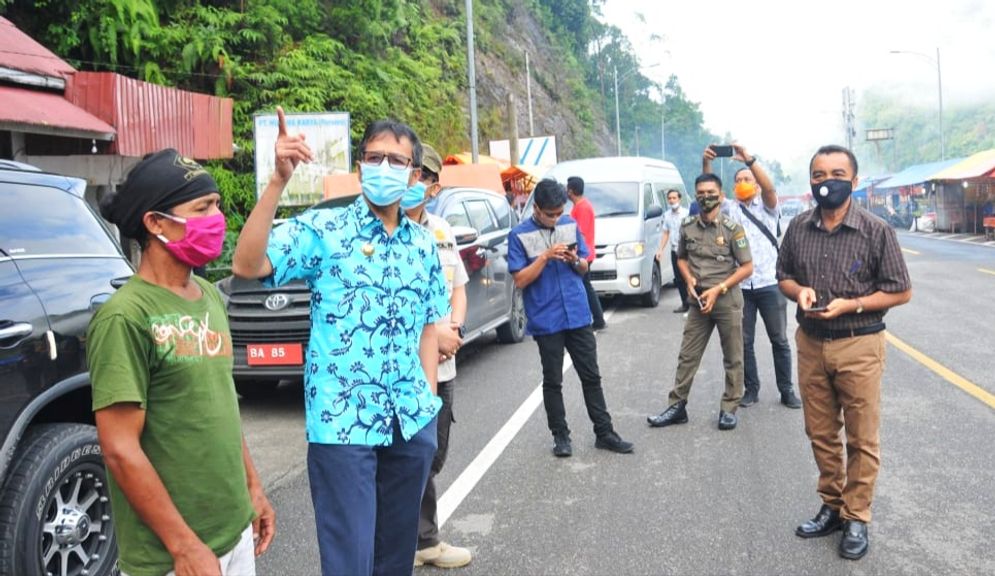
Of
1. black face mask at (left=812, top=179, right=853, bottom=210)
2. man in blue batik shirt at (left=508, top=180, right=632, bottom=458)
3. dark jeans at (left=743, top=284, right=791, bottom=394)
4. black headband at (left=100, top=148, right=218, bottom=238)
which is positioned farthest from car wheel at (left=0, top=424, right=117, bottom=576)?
dark jeans at (left=743, top=284, right=791, bottom=394)

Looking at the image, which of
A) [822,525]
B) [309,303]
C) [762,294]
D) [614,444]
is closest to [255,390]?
[309,303]

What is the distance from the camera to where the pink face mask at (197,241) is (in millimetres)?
2176

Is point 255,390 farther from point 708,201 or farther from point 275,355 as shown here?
point 708,201

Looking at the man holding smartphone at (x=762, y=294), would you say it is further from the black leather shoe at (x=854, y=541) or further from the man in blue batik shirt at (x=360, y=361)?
the man in blue batik shirt at (x=360, y=361)

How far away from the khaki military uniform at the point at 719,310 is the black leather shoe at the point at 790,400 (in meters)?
0.74

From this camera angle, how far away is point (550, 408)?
227 inches

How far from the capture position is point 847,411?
4.18m

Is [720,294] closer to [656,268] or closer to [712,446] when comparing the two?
[712,446]

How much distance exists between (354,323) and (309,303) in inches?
136

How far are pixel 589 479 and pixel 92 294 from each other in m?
3.05

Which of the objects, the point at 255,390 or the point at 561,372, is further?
the point at 255,390

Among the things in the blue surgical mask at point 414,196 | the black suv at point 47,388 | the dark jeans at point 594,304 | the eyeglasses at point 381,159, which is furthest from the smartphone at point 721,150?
the black suv at point 47,388

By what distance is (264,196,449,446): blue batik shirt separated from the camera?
2.56 m

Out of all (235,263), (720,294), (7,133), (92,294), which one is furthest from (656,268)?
(235,263)
